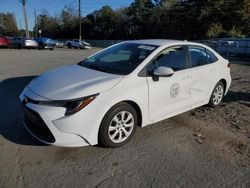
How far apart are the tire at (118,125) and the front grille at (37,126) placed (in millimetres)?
690

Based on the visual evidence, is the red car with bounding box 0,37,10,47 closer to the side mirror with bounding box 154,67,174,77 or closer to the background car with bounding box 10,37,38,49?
the background car with bounding box 10,37,38,49

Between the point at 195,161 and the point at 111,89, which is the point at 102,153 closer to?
the point at 111,89

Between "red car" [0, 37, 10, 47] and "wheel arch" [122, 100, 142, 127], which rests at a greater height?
"wheel arch" [122, 100, 142, 127]

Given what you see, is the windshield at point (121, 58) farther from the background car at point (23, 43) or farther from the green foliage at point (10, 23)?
the green foliage at point (10, 23)

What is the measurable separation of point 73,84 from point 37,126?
752 millimetres

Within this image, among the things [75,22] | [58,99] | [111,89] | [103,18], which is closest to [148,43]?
[111,89]

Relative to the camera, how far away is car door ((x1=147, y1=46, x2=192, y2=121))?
4.32 metres

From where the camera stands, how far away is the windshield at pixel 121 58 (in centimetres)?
438

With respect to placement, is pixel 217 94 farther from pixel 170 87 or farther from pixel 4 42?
pixel 4 42

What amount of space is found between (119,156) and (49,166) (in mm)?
932

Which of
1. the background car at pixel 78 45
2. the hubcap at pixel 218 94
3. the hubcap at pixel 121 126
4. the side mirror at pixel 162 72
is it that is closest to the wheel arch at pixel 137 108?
the hubcap at pixel 121 126

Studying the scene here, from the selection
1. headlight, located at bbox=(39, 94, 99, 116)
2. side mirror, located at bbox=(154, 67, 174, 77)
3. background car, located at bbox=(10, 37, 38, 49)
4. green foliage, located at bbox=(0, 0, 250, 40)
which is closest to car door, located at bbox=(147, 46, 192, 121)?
side mirror, located at bbox=(154, 67, 174, 77)

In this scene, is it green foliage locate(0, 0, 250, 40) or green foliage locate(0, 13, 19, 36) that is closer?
green foliage locate(0, 0, 250, 40)

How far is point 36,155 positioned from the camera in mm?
3725
